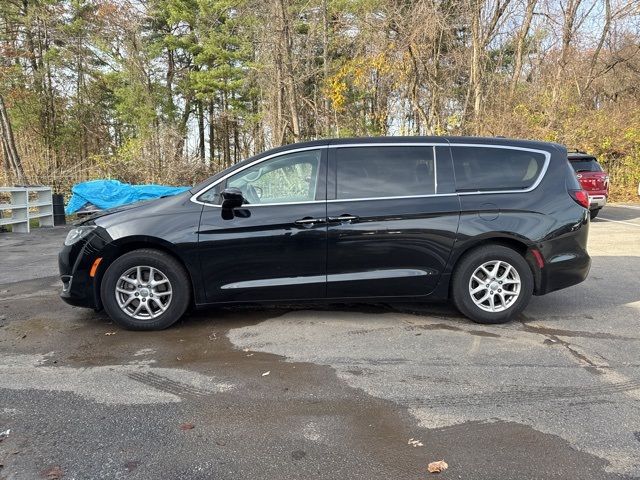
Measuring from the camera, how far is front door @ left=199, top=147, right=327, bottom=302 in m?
4.49

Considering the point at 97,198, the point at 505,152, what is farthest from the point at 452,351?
the point at 97,198

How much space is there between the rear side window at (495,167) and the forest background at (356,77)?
13233 millimetres

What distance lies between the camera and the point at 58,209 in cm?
1439

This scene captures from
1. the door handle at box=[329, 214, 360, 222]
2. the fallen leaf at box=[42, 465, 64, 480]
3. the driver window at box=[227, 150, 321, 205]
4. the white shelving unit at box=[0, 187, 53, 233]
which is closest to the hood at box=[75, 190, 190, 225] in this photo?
the driver window at box=[227, 150, 321, 205]

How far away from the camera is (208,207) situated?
4.57m

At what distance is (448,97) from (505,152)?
51.7ft

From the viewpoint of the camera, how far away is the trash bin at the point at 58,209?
47.1ft

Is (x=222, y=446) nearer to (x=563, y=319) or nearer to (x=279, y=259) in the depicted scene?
(x=279, y=259)

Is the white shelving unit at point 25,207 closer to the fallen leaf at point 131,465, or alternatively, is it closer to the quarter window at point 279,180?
the quarter window at point 279,180

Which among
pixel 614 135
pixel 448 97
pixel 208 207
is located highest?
pixel 448 97

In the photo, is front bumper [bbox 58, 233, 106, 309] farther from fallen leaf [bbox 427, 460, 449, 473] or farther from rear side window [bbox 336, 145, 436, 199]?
fallen leaf [bbox 427, 460, 449, 473]

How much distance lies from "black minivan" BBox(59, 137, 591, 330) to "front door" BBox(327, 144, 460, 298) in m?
0.01

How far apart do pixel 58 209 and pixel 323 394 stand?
13717 millimetres

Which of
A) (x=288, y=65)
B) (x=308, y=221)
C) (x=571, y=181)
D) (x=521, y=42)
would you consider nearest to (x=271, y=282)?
(x=308, y=221)
